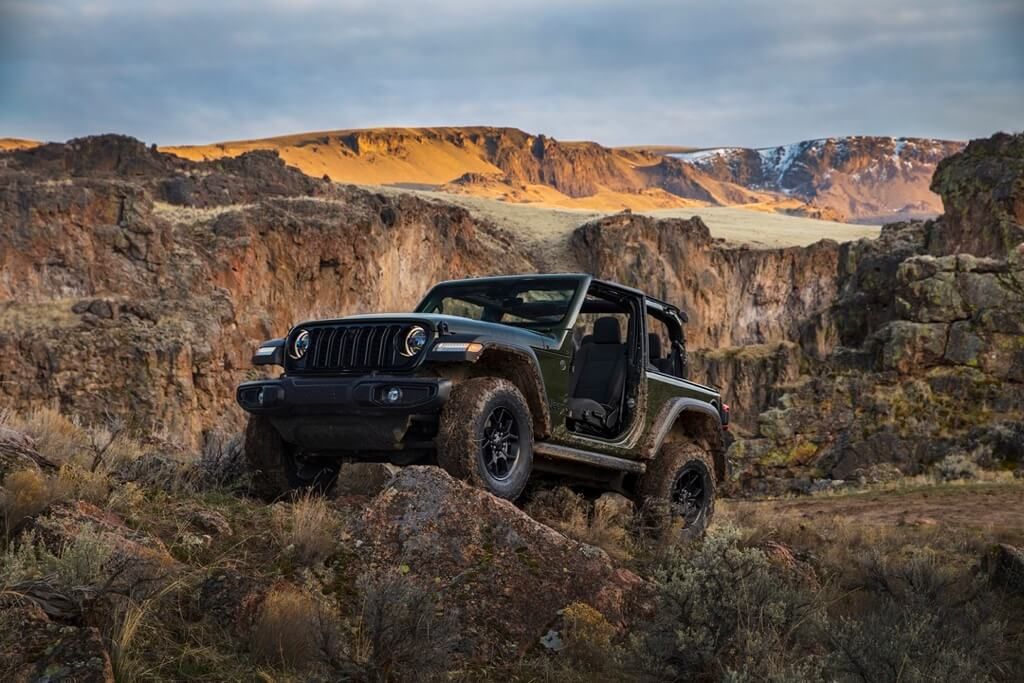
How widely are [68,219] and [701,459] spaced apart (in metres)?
46.6

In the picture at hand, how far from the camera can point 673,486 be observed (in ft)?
31.4

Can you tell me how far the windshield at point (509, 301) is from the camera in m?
9.02

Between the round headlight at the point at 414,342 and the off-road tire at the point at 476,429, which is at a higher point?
the round headlight at the point at 414,342

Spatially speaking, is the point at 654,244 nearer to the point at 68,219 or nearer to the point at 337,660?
the point at 68,219

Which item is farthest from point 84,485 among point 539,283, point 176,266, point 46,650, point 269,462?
point 176,266

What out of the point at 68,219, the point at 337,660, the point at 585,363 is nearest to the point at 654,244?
the point at 68,219

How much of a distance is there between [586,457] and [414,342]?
1.82 meters

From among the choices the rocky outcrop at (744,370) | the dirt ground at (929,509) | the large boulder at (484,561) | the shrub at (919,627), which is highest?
the large boulder at (484,561)

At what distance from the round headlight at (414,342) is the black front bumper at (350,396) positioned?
10.9 inches

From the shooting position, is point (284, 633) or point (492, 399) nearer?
point (284, 633)

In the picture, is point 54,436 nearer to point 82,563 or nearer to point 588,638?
point 82,563

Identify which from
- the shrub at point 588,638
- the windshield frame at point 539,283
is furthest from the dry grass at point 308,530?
the windshield frame at point 539,283

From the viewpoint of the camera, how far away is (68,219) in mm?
50281

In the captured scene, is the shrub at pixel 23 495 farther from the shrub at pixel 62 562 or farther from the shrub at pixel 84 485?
the shrub at pixel 62 562
